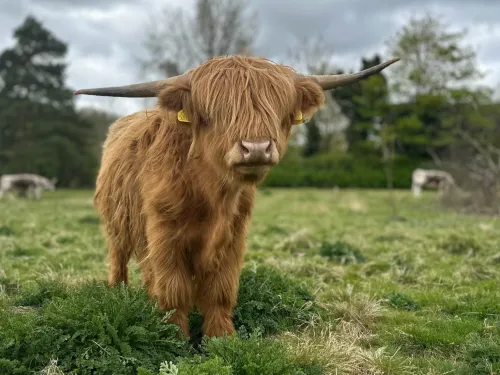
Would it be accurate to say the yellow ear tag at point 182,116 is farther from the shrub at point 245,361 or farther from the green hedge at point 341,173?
the green hedge at point 341,173

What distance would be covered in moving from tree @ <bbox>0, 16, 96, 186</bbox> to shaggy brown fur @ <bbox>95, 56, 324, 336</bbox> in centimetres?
3479

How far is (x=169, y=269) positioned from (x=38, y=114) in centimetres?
3704

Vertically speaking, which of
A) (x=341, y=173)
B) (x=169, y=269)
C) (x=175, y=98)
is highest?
(x=175, y=98)

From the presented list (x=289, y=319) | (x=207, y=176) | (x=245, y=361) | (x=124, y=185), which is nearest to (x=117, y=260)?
(x=124, y=185)

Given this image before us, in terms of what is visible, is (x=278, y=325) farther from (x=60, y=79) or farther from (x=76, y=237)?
(x=60, y=79)

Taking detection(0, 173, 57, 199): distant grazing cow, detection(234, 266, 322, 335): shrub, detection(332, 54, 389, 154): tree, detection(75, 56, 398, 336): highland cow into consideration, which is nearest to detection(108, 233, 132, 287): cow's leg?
detection(75, 56, 398, 336): highland cow

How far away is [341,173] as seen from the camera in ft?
134

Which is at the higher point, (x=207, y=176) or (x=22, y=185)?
(x=207, y=176)

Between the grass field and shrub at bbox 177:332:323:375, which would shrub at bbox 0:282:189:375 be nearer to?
the grass field

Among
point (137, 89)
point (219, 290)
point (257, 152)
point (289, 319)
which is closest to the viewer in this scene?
point (257, 152)

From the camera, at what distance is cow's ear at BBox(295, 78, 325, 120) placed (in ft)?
12.5

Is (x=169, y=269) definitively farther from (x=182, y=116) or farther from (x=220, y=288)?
(x=182, y=116)

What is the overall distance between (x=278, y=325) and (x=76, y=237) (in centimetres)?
673

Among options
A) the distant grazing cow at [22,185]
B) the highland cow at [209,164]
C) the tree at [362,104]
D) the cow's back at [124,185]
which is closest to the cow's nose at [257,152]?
the highland cow at [209,164]
